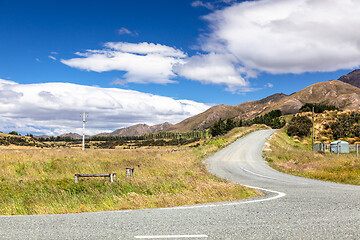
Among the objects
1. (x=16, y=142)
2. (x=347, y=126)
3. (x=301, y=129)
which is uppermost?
(x=347, y=126)

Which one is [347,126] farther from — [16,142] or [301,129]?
[16,142]

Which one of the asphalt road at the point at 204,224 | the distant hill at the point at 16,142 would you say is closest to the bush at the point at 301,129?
the asphalt road at the point at 204,224

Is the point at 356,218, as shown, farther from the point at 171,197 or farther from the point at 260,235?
the point at 171,197

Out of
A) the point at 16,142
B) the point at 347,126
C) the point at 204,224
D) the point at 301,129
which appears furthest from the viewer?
the point at 16,142

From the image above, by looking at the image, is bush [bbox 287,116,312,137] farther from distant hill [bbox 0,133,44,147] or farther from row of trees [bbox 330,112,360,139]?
distant hill [bbox 0,133,44,147]

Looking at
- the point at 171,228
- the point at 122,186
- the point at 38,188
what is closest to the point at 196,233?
the point at 171,228

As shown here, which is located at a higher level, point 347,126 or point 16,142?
point 347,126

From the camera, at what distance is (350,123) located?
63.7 metres

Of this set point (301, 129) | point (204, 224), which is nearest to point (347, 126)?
point (301, 129)

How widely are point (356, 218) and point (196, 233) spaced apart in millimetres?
4240

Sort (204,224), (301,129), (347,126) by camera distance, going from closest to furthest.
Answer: (204,224) < (347,126) < (301,129)

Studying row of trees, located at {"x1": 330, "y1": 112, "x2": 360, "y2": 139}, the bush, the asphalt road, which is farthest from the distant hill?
the asphalt road

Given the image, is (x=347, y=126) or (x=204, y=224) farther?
(x=347, y=126)

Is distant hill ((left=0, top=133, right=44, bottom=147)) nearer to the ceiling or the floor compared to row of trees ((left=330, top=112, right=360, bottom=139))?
nearer to the floor
